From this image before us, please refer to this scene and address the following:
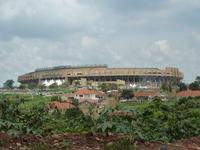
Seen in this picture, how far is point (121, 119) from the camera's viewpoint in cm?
935

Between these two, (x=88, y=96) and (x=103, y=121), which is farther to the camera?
(x=88, y=96)

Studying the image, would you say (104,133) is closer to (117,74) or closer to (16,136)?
(16,136)

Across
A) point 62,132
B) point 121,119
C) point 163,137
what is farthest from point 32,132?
point 163,137

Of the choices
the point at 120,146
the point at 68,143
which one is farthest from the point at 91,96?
the point at 120,146

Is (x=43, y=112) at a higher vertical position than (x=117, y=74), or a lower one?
lower

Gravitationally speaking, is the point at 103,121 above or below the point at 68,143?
above

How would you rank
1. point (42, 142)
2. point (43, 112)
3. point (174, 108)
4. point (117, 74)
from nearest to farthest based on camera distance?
point (42, 142), point (43, 112), point (174, 108), point (117, 74)

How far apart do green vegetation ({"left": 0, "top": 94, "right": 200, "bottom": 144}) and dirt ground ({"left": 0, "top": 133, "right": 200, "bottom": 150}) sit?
5.2 inches

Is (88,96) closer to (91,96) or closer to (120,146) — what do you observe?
(91,96)

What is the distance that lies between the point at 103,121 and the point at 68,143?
1.04 metres

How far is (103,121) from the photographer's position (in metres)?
8.87

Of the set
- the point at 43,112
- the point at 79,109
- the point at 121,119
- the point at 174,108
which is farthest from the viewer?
the point at 174,108

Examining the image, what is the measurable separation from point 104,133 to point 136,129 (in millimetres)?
633

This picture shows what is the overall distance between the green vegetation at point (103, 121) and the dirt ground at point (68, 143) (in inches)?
5.2
